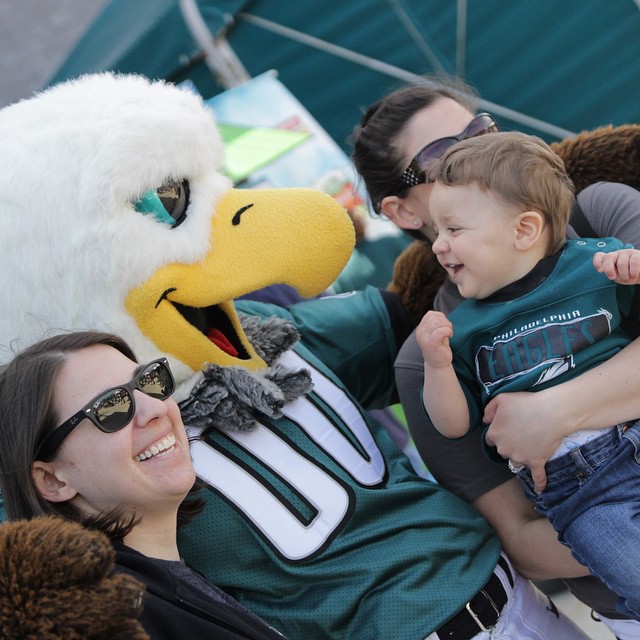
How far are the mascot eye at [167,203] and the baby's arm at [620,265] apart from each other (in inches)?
30.6

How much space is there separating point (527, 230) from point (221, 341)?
66 centimetres

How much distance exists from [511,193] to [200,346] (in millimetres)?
673

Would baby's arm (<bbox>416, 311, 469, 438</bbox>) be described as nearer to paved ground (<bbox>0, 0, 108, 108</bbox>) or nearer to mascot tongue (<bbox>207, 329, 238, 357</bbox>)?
mascot tongue (<bbox>207, 329, 238, 357</bbox>)

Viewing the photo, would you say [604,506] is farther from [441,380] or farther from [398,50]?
[398,50]

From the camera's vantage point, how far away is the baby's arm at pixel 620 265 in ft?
4.72

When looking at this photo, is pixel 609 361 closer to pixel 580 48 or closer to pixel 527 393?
pixel 527 393

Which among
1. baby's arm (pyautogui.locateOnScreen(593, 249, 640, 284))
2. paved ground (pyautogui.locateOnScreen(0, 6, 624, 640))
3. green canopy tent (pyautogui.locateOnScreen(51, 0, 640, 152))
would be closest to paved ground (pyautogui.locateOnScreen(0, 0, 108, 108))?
paved ground (pyautogui.locateOnScreen(0, 6, 624, 640))

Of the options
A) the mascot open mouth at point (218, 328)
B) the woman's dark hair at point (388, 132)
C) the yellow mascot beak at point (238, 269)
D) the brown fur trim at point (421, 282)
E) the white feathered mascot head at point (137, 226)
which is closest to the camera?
the white feathered mascot head at point (137, 226)

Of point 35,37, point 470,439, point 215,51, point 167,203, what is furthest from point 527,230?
point 35,37

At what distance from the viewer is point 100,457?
1.28 m

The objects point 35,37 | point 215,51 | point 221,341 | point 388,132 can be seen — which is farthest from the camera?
point 35,37

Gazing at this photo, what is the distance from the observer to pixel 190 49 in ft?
14.5

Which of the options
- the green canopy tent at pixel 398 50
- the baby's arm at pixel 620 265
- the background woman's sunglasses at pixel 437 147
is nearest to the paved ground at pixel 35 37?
the green canopy tent at pixel 398 50

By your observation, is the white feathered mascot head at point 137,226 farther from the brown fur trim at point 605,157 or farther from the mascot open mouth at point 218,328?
the brown fur trim at point 605,157
